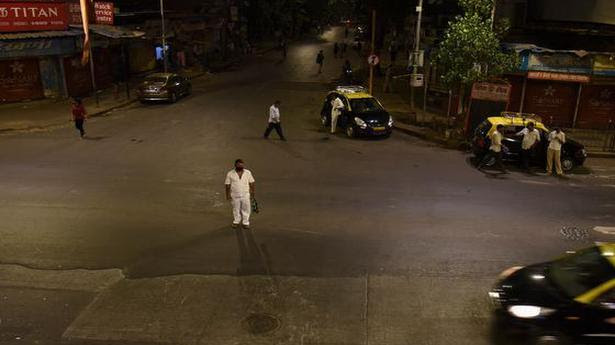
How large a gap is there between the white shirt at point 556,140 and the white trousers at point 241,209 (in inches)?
380

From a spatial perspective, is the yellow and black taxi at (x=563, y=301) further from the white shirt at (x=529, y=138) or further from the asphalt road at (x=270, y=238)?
the white shirt at (x=529, y=138)

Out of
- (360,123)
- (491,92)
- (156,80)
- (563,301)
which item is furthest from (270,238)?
(156,80)

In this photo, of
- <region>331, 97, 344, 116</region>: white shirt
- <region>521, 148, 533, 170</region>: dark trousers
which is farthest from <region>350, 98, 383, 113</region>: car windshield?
<region>521, 148, 533, 170</region>: dark trousers

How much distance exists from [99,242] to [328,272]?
471 cm

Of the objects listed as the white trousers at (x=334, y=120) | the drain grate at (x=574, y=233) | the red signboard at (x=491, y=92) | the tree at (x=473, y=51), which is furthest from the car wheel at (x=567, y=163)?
the white trousers at (x=334, y=120)

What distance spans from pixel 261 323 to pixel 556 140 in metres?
11.6

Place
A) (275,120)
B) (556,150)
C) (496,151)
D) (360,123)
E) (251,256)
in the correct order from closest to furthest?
(251,256) → (556,150) → (496,151) → (275,120) → (360,123)

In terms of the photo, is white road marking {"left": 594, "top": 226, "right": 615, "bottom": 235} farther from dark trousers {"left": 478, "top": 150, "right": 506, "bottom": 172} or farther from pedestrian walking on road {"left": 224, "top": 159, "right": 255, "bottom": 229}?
pedestrian walking on road {"left": 224, "top": 159, "right": 255, "bottom": 229}

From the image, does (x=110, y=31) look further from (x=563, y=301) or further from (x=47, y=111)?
(x=563, y=301)

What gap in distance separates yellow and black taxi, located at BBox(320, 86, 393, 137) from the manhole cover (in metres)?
12.7

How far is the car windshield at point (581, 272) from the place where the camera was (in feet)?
22.8

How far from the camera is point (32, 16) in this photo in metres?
24.8

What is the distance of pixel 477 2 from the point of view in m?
19.4

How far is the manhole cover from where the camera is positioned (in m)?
7.51
